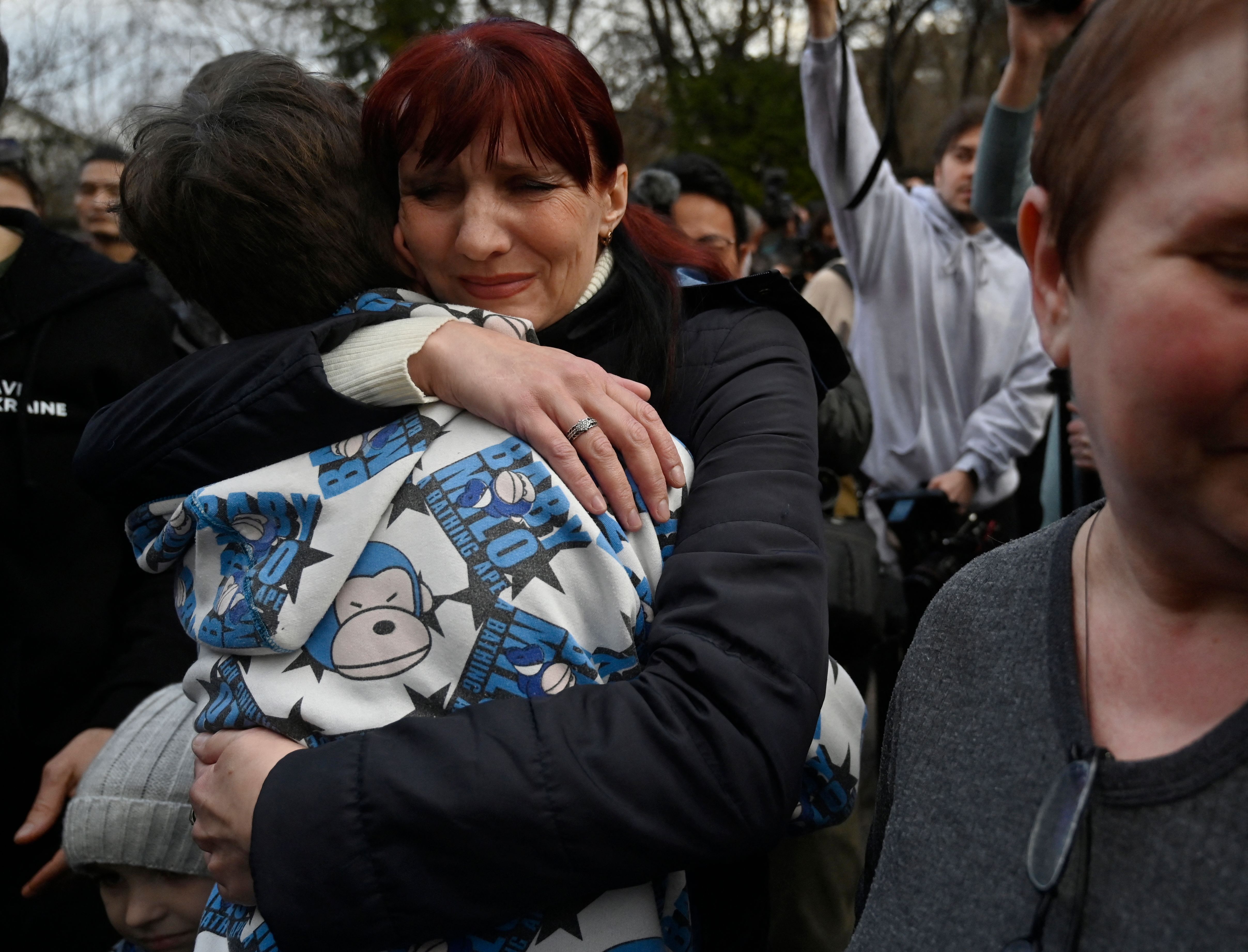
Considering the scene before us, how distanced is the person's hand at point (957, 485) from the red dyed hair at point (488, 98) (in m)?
1.93

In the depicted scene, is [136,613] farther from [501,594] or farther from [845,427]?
[845,427]

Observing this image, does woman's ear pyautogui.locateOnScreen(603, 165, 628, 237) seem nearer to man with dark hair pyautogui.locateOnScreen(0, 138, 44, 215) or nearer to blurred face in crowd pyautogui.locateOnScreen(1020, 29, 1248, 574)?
blurred face in crowd pyautogui.locateOnScreen(1020, 29, 1248, 574)

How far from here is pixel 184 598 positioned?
1.40m

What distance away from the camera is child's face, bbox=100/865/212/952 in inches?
70.2

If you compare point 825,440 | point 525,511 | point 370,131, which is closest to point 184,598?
point 525,511

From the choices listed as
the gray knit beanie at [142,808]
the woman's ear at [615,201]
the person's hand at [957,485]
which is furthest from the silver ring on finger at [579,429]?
the person's hand at [957,485]

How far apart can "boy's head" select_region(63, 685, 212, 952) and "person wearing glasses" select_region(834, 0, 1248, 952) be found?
Answer: 48.9 inches

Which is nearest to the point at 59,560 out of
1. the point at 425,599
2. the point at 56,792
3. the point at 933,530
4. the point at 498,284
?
the point at 56,792

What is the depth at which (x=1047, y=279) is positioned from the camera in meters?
0.88

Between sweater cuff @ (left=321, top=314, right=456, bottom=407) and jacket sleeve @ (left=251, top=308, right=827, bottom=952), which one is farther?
sweater cuff @ (left=321, top=314, right=456, bottom=407)

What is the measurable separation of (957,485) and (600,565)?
2.22 metres

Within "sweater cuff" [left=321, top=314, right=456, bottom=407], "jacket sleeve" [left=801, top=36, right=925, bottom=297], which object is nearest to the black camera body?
"jacket sleeve" [left=801, top=36, right=925, bottom=297]

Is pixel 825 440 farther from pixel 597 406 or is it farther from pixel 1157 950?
pixel 1157 950

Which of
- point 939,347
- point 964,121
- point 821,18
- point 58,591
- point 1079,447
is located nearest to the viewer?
point 58,591
